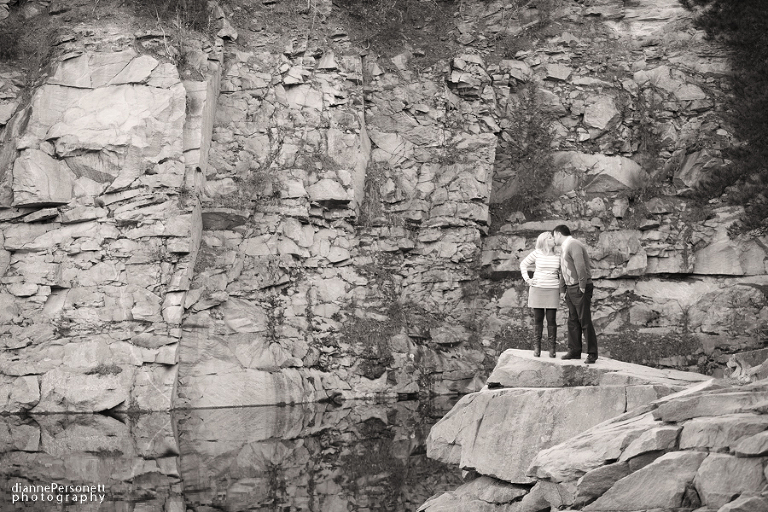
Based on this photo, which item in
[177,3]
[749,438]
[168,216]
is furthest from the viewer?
[177,3]

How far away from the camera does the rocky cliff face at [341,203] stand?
19062 millimetres

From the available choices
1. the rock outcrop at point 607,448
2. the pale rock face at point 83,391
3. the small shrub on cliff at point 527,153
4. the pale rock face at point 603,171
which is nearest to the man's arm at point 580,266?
the rock outcrop at point 607,448

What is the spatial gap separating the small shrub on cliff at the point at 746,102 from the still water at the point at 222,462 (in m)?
8.24

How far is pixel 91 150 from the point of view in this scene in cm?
1983

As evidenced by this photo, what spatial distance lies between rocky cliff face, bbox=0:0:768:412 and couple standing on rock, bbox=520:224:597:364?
7.63 m

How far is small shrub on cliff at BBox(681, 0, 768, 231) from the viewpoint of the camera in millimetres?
19719

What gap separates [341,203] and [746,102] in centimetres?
920

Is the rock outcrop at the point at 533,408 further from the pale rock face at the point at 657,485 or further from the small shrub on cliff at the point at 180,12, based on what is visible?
the small shrub on cliff at the point at 180,12

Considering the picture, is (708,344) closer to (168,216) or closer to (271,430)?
(271,430)

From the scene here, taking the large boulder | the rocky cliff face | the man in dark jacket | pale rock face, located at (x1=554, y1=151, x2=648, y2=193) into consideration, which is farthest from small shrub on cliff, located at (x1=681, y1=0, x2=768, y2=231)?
the large boulder

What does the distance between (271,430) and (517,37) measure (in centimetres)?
1366

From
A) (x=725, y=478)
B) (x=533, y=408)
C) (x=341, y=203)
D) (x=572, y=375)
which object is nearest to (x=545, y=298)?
(x=572, y=375)

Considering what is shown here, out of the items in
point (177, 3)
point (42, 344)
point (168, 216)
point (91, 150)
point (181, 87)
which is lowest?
point (42, 344)

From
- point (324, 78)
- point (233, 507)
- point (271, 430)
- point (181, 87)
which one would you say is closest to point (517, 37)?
point (324, 78)
